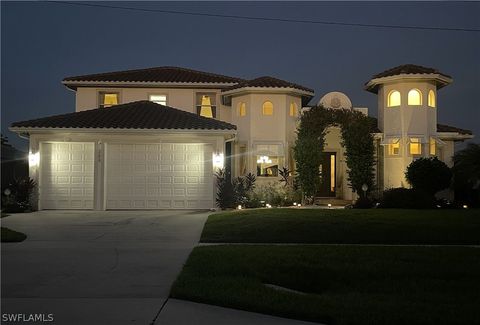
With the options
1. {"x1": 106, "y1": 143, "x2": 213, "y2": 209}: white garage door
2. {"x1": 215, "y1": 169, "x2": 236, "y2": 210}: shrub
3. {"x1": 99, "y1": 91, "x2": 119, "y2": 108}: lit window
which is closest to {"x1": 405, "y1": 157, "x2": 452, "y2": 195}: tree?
{"x1": 215, "y1": 169, "x2": 236, "y2": 210}: shrub

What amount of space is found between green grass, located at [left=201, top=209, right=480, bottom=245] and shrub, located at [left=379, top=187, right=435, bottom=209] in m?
1.90

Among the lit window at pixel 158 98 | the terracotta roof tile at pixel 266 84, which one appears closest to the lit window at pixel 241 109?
the terracotta roof tile at pixel 266 84

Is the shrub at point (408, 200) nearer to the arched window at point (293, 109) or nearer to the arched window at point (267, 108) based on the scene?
the arched window at point (293, 109)

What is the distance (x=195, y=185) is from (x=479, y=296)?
12.3 metres

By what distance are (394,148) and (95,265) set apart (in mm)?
16154

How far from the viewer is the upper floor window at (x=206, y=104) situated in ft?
77.6

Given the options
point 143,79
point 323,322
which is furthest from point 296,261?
point 143,79

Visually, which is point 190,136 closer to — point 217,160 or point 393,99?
point 217,160

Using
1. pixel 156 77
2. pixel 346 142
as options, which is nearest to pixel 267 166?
pixel 346 142

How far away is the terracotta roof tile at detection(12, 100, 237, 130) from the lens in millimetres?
17750

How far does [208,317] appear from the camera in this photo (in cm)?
592

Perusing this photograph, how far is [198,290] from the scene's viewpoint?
6867 mm

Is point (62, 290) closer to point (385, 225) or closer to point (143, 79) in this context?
point (385, 225)

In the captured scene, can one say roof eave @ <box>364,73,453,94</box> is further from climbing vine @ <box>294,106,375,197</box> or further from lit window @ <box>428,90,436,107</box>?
climbing vine @ <box>294,106,375,197</box>
